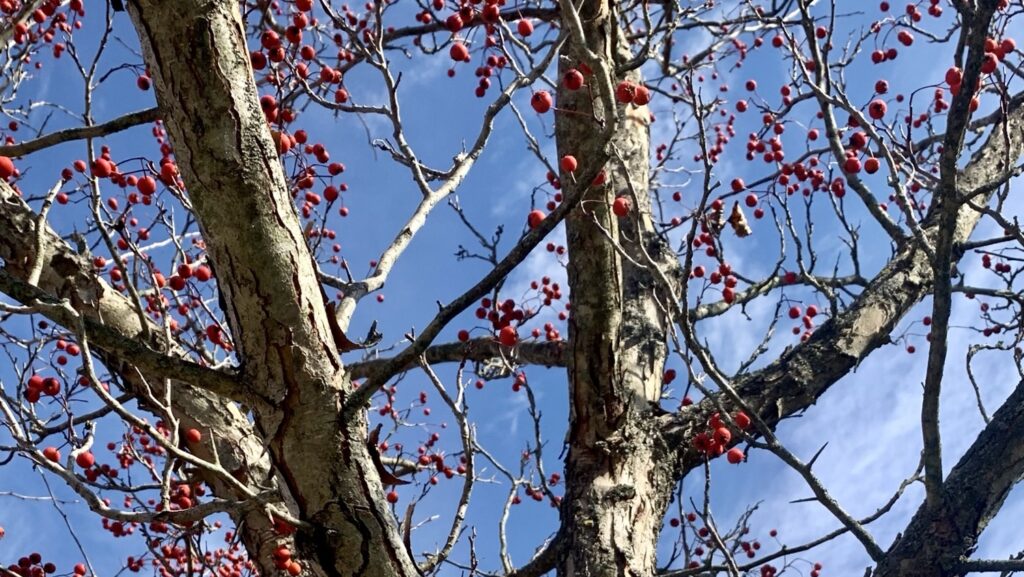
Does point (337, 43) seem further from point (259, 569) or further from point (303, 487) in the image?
point (303, 487)

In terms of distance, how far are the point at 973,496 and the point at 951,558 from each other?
273mm

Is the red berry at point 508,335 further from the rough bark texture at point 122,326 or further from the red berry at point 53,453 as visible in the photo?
the red berry at point 53,453

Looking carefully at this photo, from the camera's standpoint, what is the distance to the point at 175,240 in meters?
3.80

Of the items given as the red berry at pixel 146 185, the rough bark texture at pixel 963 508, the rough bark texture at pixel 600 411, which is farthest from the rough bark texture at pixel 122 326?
the rough bark texture at pixel 963 508

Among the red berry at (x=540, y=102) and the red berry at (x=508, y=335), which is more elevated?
the red berry at (x=540, y=102)

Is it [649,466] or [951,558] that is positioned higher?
[649,466]

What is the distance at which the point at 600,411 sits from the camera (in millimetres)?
3297

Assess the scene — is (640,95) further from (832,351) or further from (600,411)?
(832,351)

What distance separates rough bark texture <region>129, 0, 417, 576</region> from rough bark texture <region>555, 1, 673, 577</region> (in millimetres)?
1010

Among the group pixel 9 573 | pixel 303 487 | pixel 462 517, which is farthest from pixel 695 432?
pixel 9 573

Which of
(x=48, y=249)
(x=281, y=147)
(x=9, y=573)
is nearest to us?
(x=281, y=147)

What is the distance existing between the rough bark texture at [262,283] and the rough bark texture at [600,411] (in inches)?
39.8

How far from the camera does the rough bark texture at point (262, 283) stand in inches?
87.4

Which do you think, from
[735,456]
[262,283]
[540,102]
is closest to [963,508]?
[735,456]
